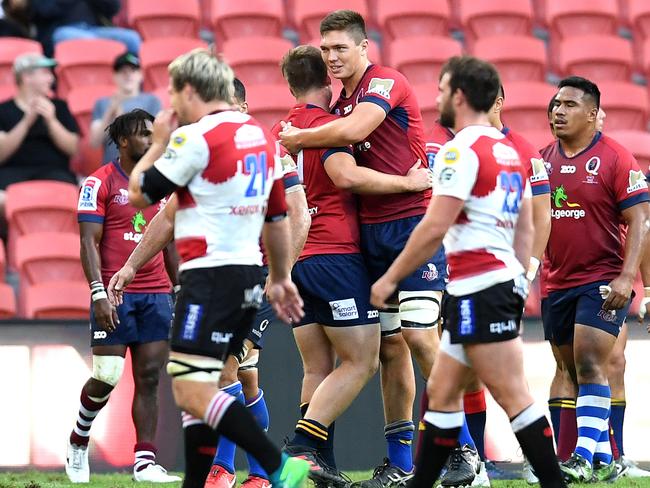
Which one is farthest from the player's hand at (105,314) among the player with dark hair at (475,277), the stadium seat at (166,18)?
the stadium seat at (166,18)

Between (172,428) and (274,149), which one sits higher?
(274,149)

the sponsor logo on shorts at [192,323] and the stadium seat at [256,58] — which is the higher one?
the stadium seat at [256,58]

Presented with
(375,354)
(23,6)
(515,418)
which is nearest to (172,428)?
(375,354)

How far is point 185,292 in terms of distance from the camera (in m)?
5.60

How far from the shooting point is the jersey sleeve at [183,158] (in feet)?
18.0

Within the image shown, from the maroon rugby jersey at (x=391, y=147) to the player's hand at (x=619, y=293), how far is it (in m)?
→ 1.30

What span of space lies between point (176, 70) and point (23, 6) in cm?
834

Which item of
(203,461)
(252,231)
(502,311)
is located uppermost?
(252,231)

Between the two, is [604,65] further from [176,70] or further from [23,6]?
[176,70]

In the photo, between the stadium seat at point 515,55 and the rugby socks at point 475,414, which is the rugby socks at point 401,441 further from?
the stadium seat at point 515,55

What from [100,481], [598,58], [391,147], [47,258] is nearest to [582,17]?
[598,58]

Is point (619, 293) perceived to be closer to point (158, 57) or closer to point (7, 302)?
point (7, 302)

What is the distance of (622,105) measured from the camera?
43.0 feet

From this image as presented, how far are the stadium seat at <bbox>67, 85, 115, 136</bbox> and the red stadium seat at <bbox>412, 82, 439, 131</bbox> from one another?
118 inches
